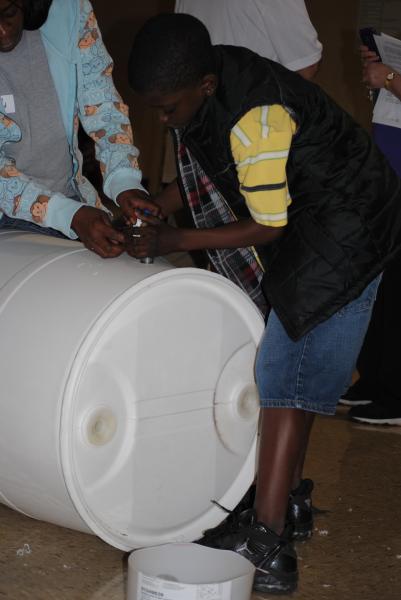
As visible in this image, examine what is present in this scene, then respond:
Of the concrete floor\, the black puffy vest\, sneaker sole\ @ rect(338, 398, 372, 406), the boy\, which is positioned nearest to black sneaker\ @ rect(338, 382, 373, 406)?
sneaker sole\ @ rect(338, 398, 372, 406)

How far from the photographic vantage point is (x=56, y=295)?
194 cm

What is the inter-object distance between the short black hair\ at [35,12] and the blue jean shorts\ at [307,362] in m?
0.84

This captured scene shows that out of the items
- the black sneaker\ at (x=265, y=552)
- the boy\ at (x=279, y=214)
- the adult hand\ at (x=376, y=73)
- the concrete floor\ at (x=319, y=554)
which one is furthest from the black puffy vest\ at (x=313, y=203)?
the adult hand\ at (x=376, y=73)

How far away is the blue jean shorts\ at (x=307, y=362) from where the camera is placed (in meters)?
1.98

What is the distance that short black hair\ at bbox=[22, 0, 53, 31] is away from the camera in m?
2.12

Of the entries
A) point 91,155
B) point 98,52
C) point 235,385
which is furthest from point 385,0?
point 235,385

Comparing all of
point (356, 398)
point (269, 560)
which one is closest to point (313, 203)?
point (269, 560)

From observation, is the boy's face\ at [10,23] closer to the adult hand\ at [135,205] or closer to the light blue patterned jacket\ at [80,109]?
the light blue patterned jacket\ at [80,109]

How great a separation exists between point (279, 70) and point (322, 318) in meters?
0.51

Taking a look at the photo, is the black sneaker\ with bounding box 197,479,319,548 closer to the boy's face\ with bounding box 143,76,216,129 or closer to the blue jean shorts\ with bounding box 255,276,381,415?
the blue jean shorts\ with bounding box 255,276,381,415

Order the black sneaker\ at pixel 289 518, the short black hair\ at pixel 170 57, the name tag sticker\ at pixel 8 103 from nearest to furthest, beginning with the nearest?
1. the short black hair\ at pixel 170 57
2. the black sneaker\ at pixel 289 518
3. the name tag sticker\ at pixel 8 103

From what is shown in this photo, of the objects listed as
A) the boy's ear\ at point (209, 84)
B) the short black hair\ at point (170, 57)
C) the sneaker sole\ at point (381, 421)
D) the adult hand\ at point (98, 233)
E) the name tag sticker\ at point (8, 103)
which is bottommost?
the sneaker sole\ at point (381, 421)

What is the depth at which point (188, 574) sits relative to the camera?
Result: 1794 mm

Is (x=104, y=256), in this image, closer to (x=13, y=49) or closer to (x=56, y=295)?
(x=56, y=295)
